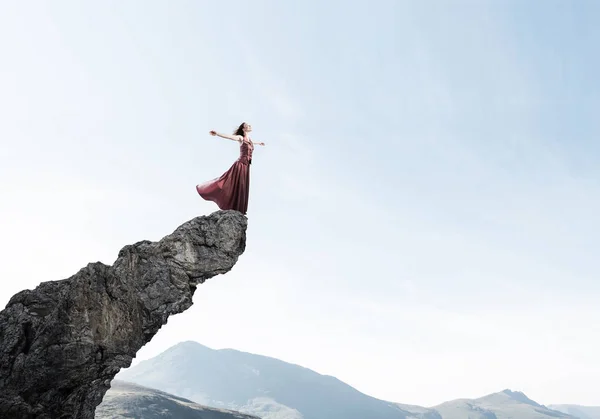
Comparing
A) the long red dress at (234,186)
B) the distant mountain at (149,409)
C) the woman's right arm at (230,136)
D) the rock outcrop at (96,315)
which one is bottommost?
the distant mountain at (149,409)

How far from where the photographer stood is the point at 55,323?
15672 millimetres

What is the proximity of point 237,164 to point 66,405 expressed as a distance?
11.0 m

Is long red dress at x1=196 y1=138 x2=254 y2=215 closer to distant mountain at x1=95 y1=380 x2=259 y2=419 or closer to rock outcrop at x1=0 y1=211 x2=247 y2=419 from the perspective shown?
rock outcrop at x1=0 y1=211 x2=247 y2=419

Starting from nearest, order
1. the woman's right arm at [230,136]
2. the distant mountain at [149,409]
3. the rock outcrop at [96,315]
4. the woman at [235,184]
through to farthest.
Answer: the rock outcrop at [96,315] → the woman's right arm at [230,136] → the woman at [235,184] → the distant mountain at [149,409]

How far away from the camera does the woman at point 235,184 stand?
19000 millimetres

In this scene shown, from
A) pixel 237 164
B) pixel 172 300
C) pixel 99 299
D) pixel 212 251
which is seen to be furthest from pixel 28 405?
pixel 237 164

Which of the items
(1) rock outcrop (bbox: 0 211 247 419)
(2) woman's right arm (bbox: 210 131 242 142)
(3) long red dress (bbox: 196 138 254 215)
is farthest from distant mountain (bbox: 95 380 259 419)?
(2) woman's right arm (bbox: 210 131 242 142)

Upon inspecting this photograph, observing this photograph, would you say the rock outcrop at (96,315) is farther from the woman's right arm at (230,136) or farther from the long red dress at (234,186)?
the woman's right arm at (230,136)

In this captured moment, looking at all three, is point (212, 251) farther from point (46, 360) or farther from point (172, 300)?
point (46, 360)

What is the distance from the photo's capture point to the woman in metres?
19.0

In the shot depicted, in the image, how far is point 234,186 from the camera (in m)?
19.2

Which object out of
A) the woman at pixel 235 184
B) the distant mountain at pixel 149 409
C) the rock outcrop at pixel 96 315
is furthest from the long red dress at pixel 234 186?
the distant mountain at pixel 149 409

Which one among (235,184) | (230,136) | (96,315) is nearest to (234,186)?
(235,184)

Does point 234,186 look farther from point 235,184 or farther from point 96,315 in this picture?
point 96,315
